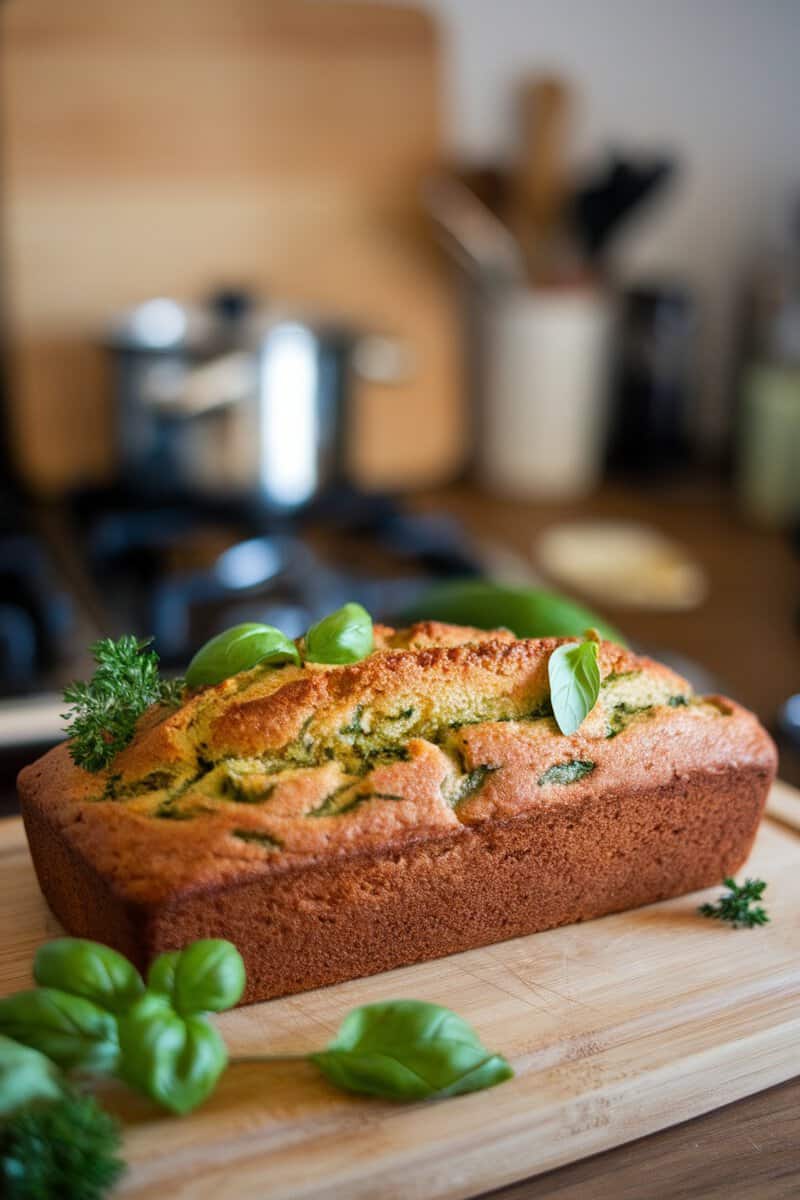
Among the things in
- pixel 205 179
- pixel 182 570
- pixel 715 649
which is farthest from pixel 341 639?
pixel 205 179

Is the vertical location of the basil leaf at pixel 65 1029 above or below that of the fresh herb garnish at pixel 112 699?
below

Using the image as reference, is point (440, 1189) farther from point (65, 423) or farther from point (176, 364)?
point (65, 423)

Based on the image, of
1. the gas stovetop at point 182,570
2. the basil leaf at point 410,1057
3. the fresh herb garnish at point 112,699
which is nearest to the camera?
the basil leaf at point 410,1057

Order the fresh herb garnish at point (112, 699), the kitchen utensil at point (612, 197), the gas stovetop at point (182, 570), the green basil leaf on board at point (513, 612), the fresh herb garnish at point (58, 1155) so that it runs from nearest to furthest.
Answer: the fresh herb garnish at point (58, 1155)
the fresh herb garnish at point (112, 699)
the green basil leaf on board at point (513, 612)
the gas stovetop at point (182, 570)
the kitchen utensil at point (612, 197)

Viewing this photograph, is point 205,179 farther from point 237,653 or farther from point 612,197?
point 237,653

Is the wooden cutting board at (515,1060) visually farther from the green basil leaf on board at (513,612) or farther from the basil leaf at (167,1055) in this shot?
the green basil leaf on board at (513,612)

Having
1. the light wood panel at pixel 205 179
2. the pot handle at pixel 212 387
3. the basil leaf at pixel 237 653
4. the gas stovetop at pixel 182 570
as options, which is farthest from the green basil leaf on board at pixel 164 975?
the light wood panel at pixel 205 179
